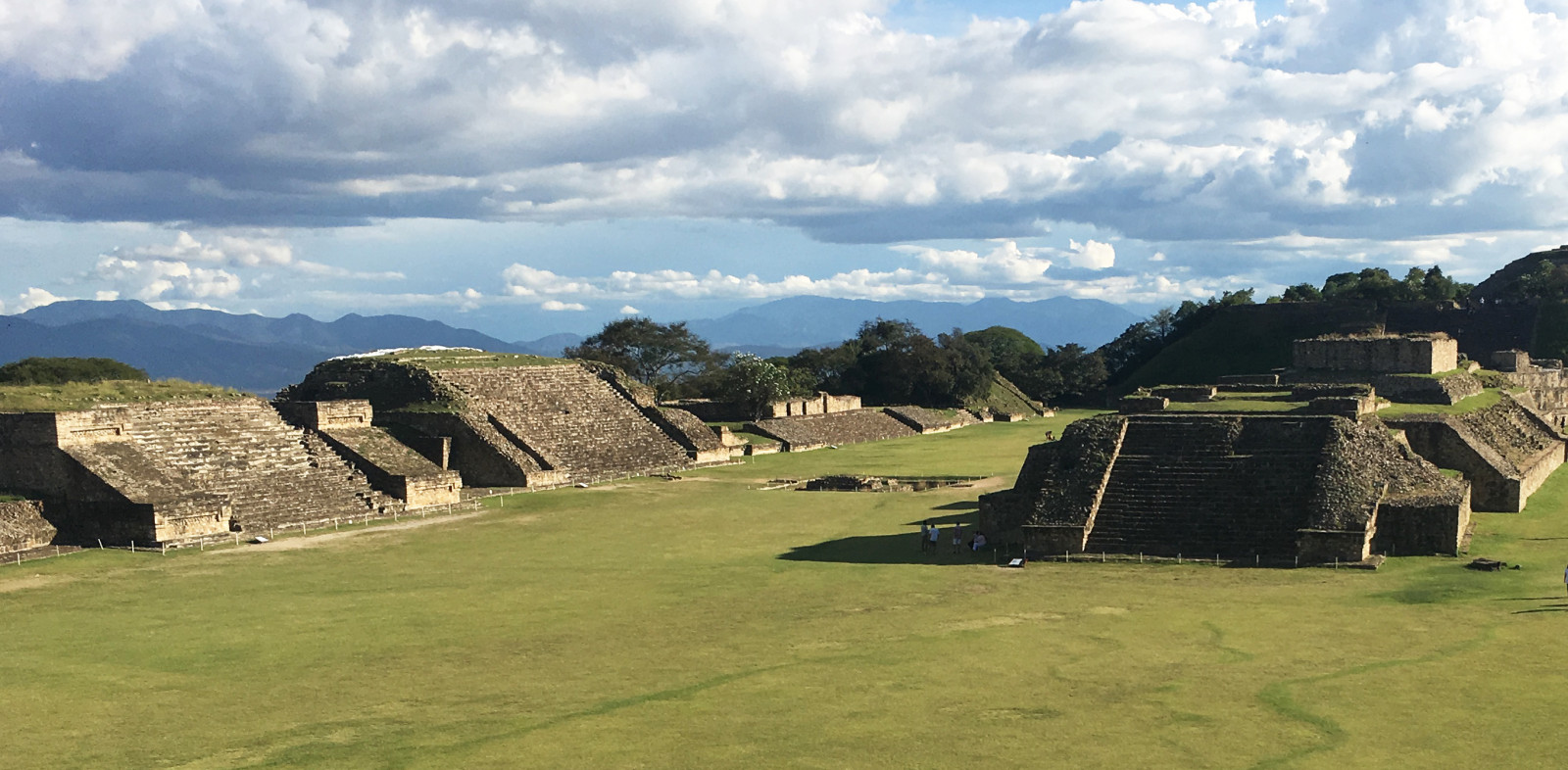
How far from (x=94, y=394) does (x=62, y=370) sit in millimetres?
35514

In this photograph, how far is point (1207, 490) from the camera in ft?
101

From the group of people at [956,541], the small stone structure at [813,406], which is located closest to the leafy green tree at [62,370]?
the small stone structure at [813,406]

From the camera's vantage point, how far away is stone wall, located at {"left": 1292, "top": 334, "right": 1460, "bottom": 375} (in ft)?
167

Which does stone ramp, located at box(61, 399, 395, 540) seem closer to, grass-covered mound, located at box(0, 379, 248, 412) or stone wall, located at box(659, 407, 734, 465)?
grass-covered mound, located at box(0, 379, 248, 412)

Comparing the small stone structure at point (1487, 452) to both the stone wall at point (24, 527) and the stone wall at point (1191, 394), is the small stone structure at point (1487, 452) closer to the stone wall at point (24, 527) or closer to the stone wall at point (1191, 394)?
the stone wall at point (1191, 394)

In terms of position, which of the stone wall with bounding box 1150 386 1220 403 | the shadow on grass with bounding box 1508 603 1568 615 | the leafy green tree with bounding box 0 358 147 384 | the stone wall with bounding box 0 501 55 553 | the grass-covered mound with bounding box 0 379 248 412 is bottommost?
the shadow on grass with bounding box 1508 603 1568 615

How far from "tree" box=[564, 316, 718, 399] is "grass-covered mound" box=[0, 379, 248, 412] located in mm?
43871

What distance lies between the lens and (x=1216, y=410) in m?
37.0

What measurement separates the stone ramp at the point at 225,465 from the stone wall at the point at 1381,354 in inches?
1491

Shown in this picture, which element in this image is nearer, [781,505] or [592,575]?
[592,575]

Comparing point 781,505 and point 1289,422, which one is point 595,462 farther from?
point 1289,422

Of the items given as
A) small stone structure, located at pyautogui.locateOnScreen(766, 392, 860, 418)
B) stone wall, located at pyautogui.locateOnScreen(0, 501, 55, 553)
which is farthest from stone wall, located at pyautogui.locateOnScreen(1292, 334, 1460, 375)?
stone wall, located at pyautogui.locateOnScreen(0, 501, 55, 553)

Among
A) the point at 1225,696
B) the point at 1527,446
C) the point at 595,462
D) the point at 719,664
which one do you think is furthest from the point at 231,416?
the point at 1527,446

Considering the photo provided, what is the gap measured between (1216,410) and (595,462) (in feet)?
79.5
